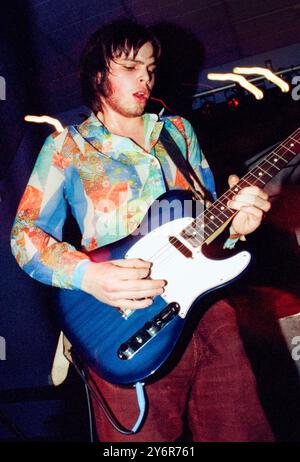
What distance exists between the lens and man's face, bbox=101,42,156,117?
165 centimetres

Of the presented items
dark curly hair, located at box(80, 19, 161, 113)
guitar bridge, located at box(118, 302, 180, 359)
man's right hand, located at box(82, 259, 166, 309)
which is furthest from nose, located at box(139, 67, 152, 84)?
guitar bridge, located at box(118, 302, 180, 359)

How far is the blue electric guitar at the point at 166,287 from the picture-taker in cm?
119

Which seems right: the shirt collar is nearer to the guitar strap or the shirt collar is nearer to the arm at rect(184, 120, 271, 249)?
the guitar strap

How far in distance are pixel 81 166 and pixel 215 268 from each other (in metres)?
0.73

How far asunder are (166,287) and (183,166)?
0.64m

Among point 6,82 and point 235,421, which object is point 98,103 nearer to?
point 235,421

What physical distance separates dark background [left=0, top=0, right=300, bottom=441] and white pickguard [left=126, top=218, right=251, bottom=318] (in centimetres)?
109

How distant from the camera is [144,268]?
1255 millimetres

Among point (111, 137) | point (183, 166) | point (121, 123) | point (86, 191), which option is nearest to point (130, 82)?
point (121, 123)

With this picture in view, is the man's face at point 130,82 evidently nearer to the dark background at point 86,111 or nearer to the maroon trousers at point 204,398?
the maroon trousers at point 204,398

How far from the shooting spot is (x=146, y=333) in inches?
47.3

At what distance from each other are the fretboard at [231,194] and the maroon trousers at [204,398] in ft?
1.16

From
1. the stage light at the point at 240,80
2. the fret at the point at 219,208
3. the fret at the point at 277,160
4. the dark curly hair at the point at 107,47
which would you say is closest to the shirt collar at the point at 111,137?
the dark curly hair at the point at 107,47
